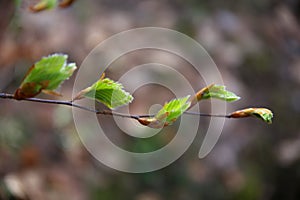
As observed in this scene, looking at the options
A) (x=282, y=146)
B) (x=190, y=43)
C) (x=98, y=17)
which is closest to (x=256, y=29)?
(x=190, y=43)

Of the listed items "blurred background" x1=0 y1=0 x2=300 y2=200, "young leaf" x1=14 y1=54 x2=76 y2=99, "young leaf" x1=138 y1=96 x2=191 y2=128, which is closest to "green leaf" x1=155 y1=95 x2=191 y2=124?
Result: "young leaf" x1=138 y1=96 x2=191 y2=128

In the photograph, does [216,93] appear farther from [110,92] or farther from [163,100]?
[163,100]

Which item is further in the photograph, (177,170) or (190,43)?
(190,43)

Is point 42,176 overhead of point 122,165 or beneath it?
beneath

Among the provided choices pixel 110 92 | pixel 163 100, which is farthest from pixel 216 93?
pixel 163 100

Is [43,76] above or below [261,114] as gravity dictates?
below

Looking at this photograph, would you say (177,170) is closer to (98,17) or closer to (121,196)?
(121,196)

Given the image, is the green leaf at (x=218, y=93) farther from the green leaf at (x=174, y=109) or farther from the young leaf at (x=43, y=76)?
the young leaf at (x=43, y=76)
